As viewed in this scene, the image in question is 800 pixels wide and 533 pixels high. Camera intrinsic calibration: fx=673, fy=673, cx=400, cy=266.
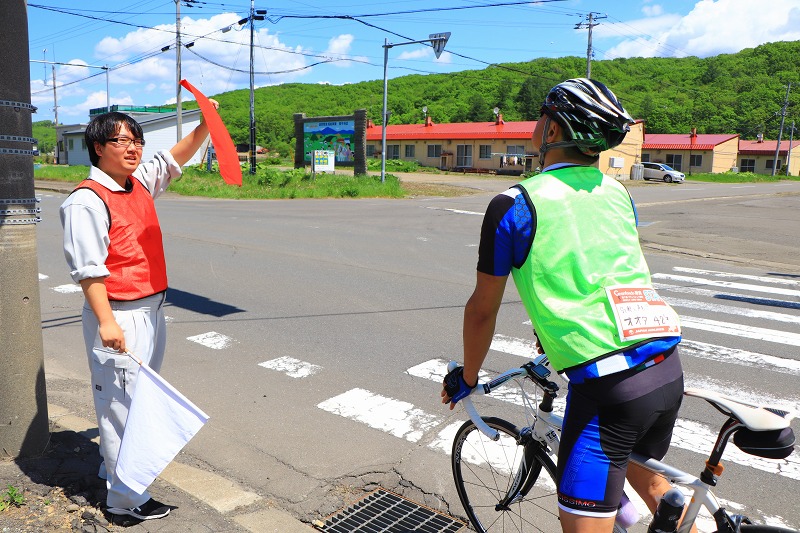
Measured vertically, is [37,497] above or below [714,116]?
below

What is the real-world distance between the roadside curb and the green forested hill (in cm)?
7906

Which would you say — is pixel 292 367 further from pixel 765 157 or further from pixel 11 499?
pixel 765 157

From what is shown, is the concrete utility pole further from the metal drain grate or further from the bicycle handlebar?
the bicycle handlebar

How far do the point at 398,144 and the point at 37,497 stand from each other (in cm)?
6322

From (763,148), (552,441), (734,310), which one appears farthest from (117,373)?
(763,148)

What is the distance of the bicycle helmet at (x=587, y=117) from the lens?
209cm

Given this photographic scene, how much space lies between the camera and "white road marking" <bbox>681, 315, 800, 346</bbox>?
709cm

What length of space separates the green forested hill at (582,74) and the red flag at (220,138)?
78.8 meters

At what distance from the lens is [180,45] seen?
32.3 meters

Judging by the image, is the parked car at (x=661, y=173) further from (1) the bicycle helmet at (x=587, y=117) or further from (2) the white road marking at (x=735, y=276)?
(1) the bicycle helmet at (x=587, y=117)

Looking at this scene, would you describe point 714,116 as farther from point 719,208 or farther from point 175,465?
point 175,465

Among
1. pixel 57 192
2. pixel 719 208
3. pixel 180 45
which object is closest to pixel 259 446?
pixel 719 208

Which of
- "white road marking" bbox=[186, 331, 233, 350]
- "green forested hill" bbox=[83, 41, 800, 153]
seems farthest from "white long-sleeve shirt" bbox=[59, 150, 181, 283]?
"green forested hill" bbox=[83, 41, 800, 153]

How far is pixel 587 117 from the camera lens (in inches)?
82.2
